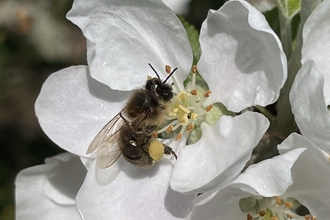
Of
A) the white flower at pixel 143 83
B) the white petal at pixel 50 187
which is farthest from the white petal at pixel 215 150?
the white petal at pixel 50 187

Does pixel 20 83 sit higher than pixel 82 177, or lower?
lower

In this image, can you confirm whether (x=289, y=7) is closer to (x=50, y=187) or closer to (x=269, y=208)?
(x=269, y=208)

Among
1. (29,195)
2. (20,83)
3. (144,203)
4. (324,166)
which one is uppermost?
(324,166)

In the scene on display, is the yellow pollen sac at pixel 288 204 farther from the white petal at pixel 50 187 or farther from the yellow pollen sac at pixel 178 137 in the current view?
the white petal at pixel 50 187

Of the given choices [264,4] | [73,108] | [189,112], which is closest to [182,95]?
[189,112]

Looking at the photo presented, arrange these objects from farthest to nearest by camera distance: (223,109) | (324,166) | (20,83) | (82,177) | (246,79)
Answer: (20,83)
(82,177)
(223,109)
(246,79)
(324,166)

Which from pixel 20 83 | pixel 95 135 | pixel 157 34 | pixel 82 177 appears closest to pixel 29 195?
pixel 82 177

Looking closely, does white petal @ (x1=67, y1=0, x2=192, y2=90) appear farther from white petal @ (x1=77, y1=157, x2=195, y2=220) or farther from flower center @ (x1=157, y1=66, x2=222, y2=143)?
white petal @ (x1=77, y1=157, x2=195, y2=220)

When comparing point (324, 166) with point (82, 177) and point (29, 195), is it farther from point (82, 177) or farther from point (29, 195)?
point (29, 195)
